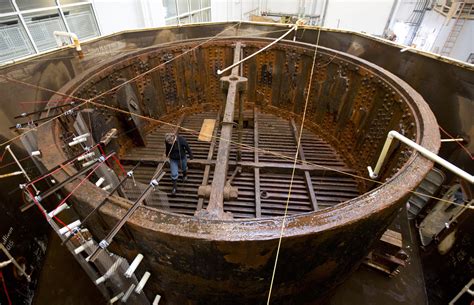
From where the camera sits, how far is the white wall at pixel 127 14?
5766 millimetres

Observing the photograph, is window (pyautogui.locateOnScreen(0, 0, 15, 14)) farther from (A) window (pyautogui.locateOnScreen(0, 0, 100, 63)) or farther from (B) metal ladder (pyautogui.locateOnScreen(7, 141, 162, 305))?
(B) metal ladder (pyautogui.locateOnScreen(7, 141, 162, 305))

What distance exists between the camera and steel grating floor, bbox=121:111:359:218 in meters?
3.96

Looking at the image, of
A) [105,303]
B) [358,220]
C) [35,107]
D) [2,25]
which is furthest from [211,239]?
[2,25]

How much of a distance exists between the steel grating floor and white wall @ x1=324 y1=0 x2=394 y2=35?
443 inches

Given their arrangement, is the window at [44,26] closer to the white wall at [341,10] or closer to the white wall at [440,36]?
the white wall at [341,10]

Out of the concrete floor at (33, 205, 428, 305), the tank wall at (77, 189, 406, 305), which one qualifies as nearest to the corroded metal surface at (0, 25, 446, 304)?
the tank wall at (77, 189, 406, 305)

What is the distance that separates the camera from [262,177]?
14.7ft

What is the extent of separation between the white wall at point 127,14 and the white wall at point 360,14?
10.8m

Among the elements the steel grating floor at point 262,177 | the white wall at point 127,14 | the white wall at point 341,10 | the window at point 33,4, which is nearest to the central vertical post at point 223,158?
the steel grating floor at point 262,177

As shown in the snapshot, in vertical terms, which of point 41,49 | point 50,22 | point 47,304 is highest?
point 50,22

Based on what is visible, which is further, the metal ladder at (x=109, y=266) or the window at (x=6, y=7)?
the window at (x=6, y=7)

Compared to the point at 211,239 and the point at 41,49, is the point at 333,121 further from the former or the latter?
the point at 41,49

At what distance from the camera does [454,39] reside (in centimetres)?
851

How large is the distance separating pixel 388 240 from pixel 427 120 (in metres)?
1.70
